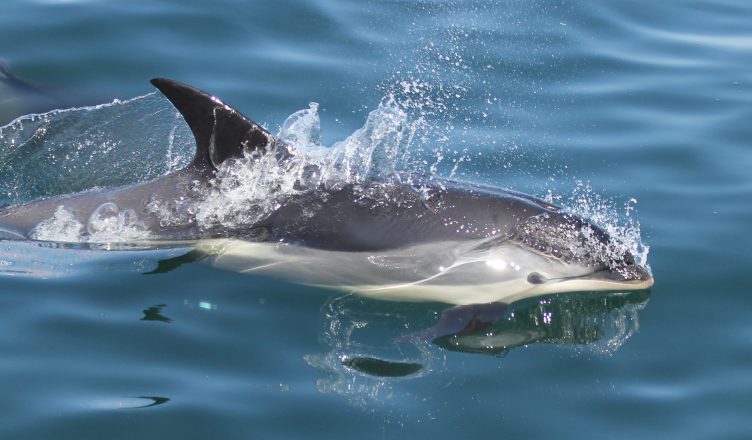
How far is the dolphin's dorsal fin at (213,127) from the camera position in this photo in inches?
311

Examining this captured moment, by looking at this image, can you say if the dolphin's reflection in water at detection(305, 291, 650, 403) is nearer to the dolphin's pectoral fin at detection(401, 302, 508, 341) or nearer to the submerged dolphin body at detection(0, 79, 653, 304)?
the dolphin's pectoral fin at detection(401, 302, 508, 341)

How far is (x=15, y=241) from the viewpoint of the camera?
852 centimetres

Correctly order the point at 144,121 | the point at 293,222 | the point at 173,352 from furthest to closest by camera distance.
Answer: the point at 144,121, the point at 293,222, the point at 173,352

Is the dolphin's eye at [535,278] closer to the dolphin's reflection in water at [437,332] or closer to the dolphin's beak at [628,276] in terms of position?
the dolphin's reflection in water at [437,332]

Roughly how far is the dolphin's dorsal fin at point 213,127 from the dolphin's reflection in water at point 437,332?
1355 millimetres

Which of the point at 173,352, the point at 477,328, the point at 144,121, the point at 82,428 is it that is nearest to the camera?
the point at 82,428

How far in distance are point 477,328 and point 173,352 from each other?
2061mm

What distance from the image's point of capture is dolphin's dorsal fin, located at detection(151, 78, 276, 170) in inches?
311

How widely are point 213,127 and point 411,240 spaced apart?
1644 mm

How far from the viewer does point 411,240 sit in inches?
315

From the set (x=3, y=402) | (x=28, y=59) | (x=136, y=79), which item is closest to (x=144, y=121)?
(x=136, y=79)

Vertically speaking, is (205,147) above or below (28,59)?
below

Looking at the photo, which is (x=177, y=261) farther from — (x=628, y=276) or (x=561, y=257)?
(x=628, y=276)

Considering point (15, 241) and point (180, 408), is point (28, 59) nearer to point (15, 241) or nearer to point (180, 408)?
point (15, 241)
